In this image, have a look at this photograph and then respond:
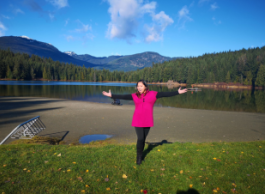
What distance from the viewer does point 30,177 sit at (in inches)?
185

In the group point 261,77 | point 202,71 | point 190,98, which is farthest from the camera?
point 202,71

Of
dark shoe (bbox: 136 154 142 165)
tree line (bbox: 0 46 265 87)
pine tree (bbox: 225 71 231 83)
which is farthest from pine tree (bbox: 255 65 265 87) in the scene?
dark shoe (bbox: 136 154 142 165)

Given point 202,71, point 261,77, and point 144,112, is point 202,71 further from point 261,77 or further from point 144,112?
A: point 144,112

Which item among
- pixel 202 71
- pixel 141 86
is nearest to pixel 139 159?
pixel 141 86

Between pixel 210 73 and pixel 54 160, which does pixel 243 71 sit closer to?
pixel 210 73

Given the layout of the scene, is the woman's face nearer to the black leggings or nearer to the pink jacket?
the pink jacket

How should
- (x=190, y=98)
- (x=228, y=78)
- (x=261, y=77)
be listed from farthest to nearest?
(x=228, y=78) → (x=261, y=77) → (x=190, y=98)

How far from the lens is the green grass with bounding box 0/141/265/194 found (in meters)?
4.37

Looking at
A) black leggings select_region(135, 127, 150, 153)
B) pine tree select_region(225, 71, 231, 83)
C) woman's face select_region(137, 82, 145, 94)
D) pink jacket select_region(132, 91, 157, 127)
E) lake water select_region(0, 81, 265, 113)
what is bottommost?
lake water select_region(0, 81, 265, 113)

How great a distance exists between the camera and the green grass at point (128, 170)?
437cm

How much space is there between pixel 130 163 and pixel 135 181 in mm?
1096

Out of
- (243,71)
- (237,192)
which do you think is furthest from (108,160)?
(243,71)

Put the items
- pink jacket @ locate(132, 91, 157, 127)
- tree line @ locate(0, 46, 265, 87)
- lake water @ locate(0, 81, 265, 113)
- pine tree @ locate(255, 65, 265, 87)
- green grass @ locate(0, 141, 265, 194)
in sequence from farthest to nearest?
tree line @ locate(0, 46, 265, 87)
pine tree @ locate(255, 65, 265, 87)
lake water @ locate(0, 81, 265, 113)
pink jacket @ locate(132, 91, 157, 127)
green grass @ locate(0, 141, 265, 194)

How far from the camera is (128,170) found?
17.4ft
